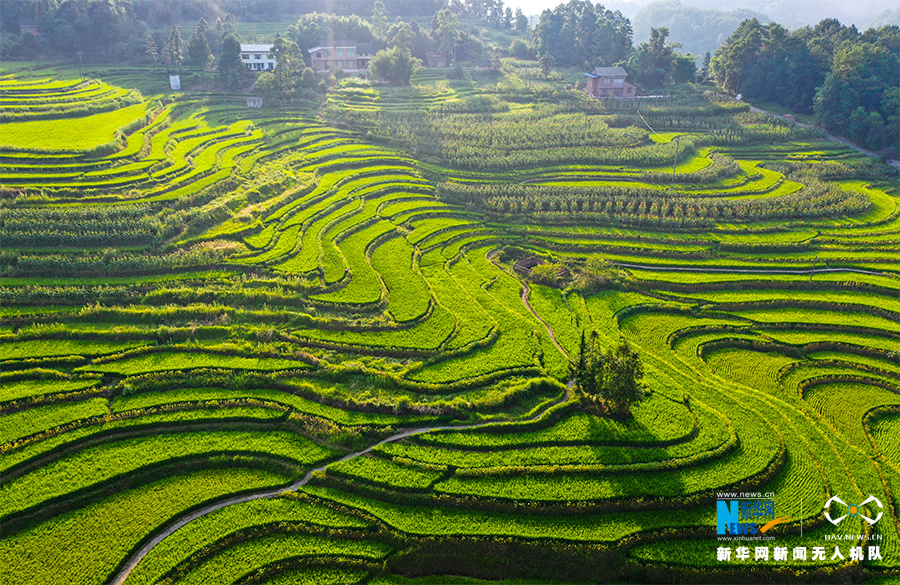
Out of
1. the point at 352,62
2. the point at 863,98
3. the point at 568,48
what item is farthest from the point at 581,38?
the point at 863,98

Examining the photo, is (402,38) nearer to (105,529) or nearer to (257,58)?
(257,58)

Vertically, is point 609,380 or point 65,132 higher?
point 65,132

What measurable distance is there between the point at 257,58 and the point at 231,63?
14779 mm

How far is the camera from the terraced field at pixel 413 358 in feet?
75.4

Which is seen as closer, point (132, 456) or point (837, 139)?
point (132, 456)

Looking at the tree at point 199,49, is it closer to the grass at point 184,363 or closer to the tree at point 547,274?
the grass at point 184,363

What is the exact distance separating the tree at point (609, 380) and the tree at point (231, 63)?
77.0 meters

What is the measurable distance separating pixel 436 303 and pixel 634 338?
47.8 ft

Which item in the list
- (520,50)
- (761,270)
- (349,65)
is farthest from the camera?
(520,50)

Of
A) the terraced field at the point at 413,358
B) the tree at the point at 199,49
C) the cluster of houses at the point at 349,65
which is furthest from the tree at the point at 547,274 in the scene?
the tree at the point at 199,49

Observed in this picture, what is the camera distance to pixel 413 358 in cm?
3447

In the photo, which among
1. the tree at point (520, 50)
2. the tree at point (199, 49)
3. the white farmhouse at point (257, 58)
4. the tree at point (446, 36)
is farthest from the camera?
the tree at point (520, 50)

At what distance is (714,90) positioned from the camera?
102m

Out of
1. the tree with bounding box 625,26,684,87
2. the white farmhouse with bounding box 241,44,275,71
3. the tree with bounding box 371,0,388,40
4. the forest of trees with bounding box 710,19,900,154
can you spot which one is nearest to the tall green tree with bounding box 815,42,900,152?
the forest of trees with bounding box 710,19,900,154
